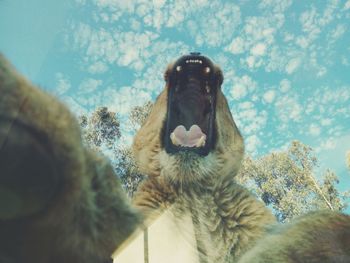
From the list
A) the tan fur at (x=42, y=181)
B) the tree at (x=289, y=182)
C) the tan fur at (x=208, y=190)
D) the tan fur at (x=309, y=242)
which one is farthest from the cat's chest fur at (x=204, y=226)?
the tree at (x=289, y=182)

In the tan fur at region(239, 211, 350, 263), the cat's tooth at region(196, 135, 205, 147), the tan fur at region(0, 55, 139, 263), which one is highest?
the cat's tooth at region(196, 135, 205, 147)

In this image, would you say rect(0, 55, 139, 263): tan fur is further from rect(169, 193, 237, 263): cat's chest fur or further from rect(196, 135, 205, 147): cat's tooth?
rect(196, 135, 205, 147): cat's tooth

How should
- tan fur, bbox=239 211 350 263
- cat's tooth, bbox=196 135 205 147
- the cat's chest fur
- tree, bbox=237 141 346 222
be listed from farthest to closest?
tree, bbox=237 141 346 222
cat's tooth, bbox=196 135 205 147
the cat's chest fur
tan fur, bbox=239 211 350 263

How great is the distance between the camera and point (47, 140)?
1247 millimetres

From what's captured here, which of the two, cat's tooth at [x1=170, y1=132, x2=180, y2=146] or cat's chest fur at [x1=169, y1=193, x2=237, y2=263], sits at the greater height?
cat's tooth at [x1=170, y1=132, x2=180, y2=146]

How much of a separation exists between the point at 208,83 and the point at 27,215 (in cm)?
434

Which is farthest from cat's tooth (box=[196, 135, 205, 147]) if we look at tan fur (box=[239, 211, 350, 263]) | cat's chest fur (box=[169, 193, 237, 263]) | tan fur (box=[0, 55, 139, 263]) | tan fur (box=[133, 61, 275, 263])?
tan fur (box=[0, 55, 139, 263])

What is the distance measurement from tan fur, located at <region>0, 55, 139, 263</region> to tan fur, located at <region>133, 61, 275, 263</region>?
79.2 inches

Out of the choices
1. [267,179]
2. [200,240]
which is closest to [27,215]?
[200,240]

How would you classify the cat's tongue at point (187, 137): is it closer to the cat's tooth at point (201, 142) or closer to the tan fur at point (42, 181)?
the cat's tooth at point (201, 142)

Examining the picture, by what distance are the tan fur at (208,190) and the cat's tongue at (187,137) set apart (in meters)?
0.18

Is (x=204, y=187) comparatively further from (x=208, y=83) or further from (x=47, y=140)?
(x=47, y=140)

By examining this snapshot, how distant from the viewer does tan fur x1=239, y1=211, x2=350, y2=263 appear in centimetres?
212

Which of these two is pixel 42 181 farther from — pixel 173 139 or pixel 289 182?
pixel 289 182
